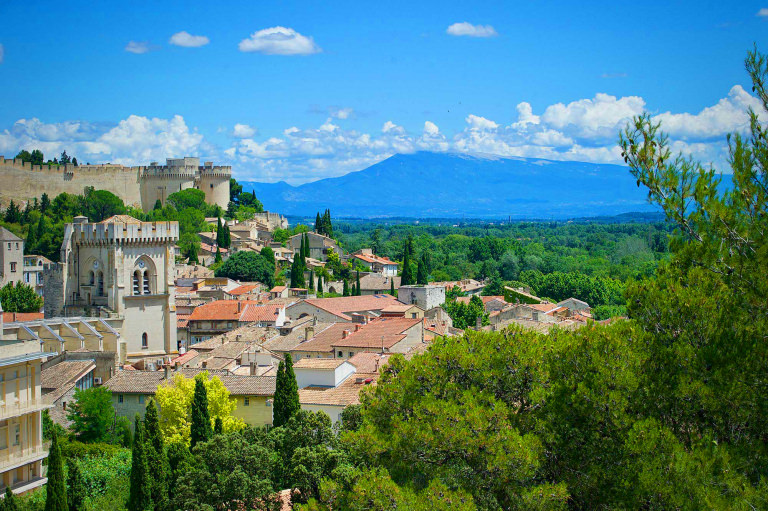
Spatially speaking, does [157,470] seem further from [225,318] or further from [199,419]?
[225,318]

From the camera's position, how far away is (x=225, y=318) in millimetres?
49156

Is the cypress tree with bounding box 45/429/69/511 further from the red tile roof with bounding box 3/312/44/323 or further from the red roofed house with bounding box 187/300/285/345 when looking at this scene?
the red roofed house with bounding box 187/300/285/345

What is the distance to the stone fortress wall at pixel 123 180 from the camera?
3287 inches

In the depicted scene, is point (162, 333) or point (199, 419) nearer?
point (199, 419)

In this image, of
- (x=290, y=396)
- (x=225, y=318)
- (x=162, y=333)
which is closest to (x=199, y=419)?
(x=290, y=396)

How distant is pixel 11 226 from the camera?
232ft

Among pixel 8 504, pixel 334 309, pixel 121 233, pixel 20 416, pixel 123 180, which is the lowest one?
pixel 8 504

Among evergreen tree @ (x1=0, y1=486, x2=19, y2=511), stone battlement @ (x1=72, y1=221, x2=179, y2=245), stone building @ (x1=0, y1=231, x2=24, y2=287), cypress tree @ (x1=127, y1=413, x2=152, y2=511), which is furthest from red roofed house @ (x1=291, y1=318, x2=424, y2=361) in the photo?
stone building @ (x1=0, y1=231, x2=24, y2=287)

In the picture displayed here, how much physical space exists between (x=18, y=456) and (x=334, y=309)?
102ft

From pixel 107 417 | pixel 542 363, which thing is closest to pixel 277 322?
pixel 107 417

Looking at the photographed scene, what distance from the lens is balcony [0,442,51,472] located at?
739 inches

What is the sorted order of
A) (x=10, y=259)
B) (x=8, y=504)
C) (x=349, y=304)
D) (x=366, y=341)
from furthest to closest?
(x=10, y=259), (x=349, y=304), (x=366, y=341), (x=8, y=504)

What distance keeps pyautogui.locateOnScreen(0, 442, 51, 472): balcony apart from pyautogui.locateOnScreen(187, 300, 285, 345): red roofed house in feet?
91.6

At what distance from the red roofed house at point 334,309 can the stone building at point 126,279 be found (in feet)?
37.3
